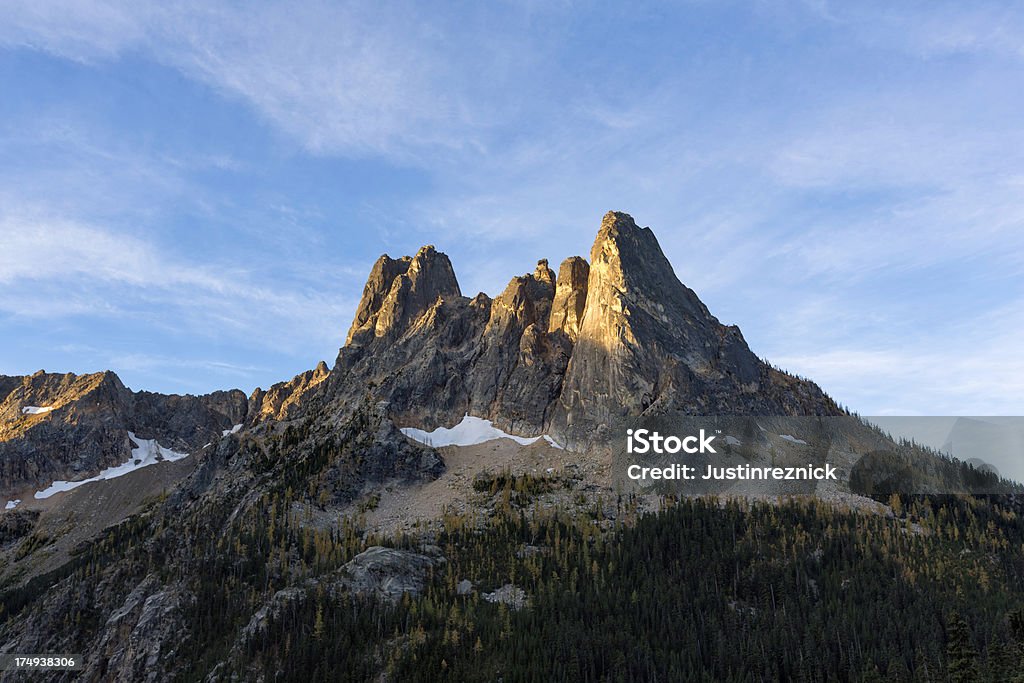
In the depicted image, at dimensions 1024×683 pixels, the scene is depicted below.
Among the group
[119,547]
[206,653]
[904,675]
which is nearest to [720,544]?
[904,675]

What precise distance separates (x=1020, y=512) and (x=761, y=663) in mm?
95022

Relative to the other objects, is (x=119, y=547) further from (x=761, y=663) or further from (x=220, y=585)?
(x=761, y=663)

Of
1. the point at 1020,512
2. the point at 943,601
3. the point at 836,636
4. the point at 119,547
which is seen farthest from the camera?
the point at 119,547

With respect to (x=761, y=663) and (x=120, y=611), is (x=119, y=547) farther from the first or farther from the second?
(x=761, y=663)

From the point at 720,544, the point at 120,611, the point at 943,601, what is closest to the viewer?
the point at 943,601

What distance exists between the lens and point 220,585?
492ft

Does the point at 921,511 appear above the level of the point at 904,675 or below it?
above

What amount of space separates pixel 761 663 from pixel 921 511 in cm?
7185

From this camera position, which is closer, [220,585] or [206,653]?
[206,653]

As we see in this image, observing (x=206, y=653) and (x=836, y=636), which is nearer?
(x=836, y=636)

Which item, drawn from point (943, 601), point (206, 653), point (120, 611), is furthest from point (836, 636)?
point (120, 611)

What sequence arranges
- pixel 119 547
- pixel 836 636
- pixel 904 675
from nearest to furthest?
1. pixel 904 675
2. pixel 836 636
3. pixel 119 547

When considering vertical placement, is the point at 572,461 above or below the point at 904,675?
above

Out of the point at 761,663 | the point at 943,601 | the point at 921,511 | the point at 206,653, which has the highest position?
the point at 921,511
